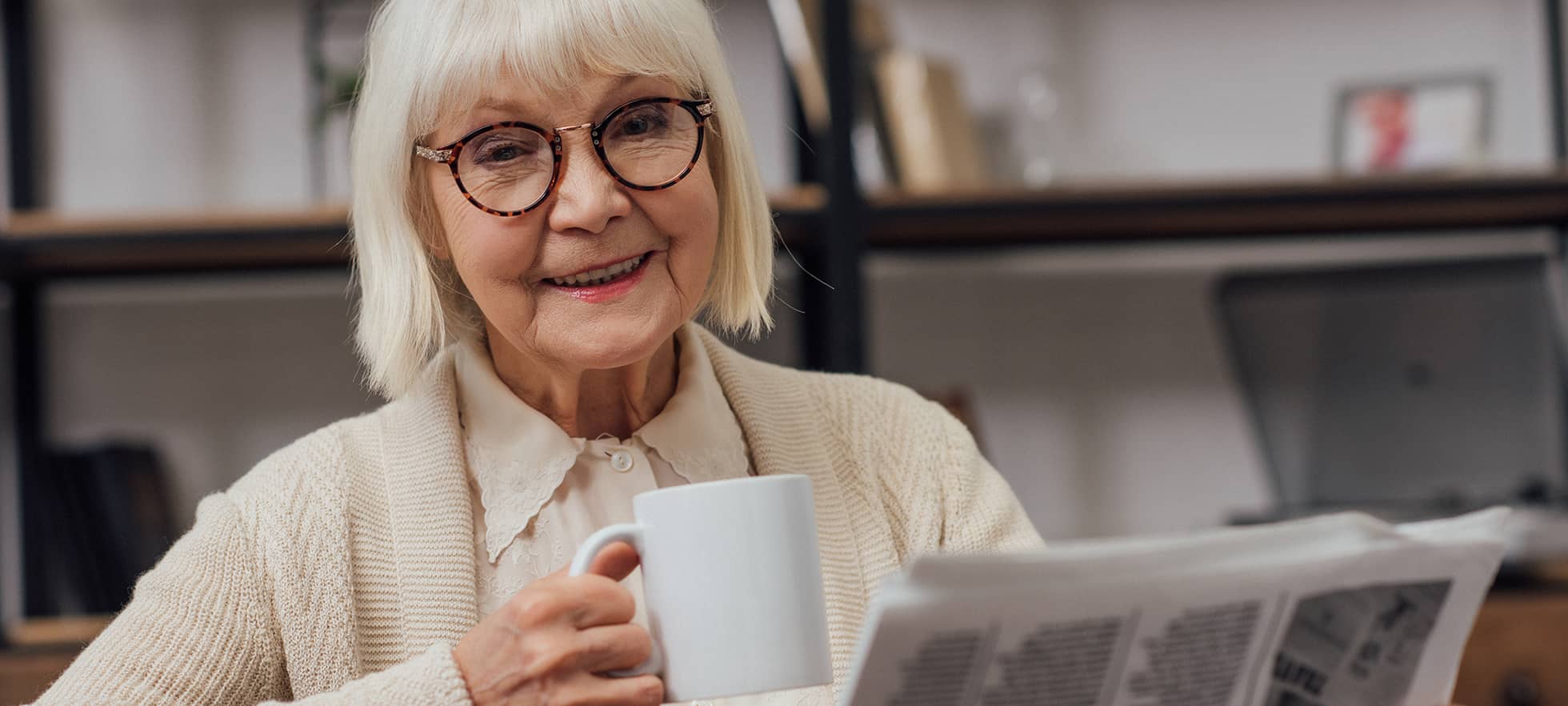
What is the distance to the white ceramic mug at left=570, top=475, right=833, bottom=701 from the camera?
0.70m

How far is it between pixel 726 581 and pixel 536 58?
0.38m

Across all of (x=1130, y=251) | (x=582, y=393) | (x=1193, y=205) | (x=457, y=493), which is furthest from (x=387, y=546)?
(x=1130, y=251)

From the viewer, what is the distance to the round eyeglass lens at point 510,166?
3.00 feet

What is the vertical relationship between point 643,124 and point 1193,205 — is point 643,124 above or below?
above

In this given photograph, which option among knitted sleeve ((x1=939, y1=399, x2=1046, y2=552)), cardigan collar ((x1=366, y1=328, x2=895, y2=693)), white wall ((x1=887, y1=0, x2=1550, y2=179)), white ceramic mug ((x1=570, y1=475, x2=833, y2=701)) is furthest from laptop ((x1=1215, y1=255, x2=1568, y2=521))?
white ceramic mug ((x1=570, y1=475, x2=833, y2=701))

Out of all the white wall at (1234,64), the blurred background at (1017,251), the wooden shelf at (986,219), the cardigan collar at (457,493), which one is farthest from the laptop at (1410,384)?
the cardigan collar at (457,493)

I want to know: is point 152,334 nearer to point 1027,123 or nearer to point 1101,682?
point 1027,123

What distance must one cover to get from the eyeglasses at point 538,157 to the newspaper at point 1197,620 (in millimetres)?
417

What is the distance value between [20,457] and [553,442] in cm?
142

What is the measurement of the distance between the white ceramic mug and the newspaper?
0.09 meters

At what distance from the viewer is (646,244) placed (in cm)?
94

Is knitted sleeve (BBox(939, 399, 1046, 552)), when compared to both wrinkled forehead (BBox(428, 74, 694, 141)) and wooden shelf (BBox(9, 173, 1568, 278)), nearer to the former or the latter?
wrinkled forehead (BBox(428, 74, 694, 141))

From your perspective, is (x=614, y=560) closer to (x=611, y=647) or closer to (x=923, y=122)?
(x=611, y=647)

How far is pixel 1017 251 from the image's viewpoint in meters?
2.25
